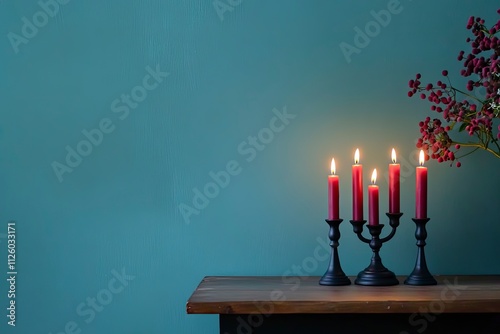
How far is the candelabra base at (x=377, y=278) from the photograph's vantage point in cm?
135

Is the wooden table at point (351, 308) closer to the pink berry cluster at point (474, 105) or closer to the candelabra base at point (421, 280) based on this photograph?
the candelabra base at point (421, 280)

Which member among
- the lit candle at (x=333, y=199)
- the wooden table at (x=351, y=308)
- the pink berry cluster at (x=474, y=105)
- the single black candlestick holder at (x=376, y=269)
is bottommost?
the wooden table at (x=351, y=308)

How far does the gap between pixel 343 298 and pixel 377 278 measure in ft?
0.54

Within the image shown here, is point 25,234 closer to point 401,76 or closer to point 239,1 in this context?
point 239,1

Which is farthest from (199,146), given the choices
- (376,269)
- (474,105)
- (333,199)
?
(474,105)

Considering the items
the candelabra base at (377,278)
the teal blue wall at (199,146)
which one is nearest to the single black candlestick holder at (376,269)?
the candelabra base at (377,278)

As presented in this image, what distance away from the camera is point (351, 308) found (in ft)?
3.88

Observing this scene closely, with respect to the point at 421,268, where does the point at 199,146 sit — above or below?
above

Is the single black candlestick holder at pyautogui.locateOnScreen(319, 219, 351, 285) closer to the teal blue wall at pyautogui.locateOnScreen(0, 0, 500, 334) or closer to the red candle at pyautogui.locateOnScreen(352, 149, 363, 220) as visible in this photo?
the red candle at pyautogui.locateOnScreen(352, 149, 363, 220)

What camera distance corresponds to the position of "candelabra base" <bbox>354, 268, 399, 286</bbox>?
4.44ft

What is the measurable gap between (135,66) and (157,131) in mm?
160

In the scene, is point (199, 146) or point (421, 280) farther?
point (199, 146)

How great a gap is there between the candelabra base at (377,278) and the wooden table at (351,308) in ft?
0.06

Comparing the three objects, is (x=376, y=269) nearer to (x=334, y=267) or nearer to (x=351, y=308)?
(x=334, y=267)
